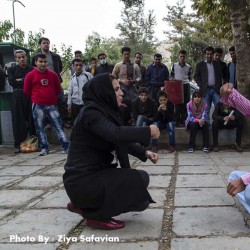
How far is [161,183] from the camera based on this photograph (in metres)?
4.67

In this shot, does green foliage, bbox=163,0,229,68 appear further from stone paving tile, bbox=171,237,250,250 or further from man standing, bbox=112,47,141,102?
stone paving tile, bbox=171,237,250,250

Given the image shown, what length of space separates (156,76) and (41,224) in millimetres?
5679

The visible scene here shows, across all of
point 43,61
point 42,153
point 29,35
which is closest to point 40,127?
point 42,153

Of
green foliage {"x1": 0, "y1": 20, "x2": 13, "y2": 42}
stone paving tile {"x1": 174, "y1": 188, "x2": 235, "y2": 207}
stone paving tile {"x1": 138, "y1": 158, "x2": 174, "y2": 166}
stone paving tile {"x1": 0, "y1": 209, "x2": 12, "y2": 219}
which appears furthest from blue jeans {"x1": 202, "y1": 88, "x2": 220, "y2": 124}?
green foliage {"x1": 0, "y1": 20, "x2": 13, "y2": 42}

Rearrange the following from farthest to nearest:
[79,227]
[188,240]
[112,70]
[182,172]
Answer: [112,70]
[182,172]
[79,227]
[188,240]

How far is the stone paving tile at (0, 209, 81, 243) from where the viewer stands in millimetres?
3049

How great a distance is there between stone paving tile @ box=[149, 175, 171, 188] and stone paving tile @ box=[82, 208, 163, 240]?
Result: 1051mm

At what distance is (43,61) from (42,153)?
168cm

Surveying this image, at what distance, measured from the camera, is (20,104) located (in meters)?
7.59

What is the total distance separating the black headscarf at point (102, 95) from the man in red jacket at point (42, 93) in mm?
3954

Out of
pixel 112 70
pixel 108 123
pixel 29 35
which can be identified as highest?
pixel 29 35

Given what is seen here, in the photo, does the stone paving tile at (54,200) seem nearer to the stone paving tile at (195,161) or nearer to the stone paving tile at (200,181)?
the stone paving tile at (200,181)

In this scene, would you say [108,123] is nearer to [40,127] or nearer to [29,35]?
[40,127]

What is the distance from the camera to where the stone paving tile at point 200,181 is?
4496 mm
